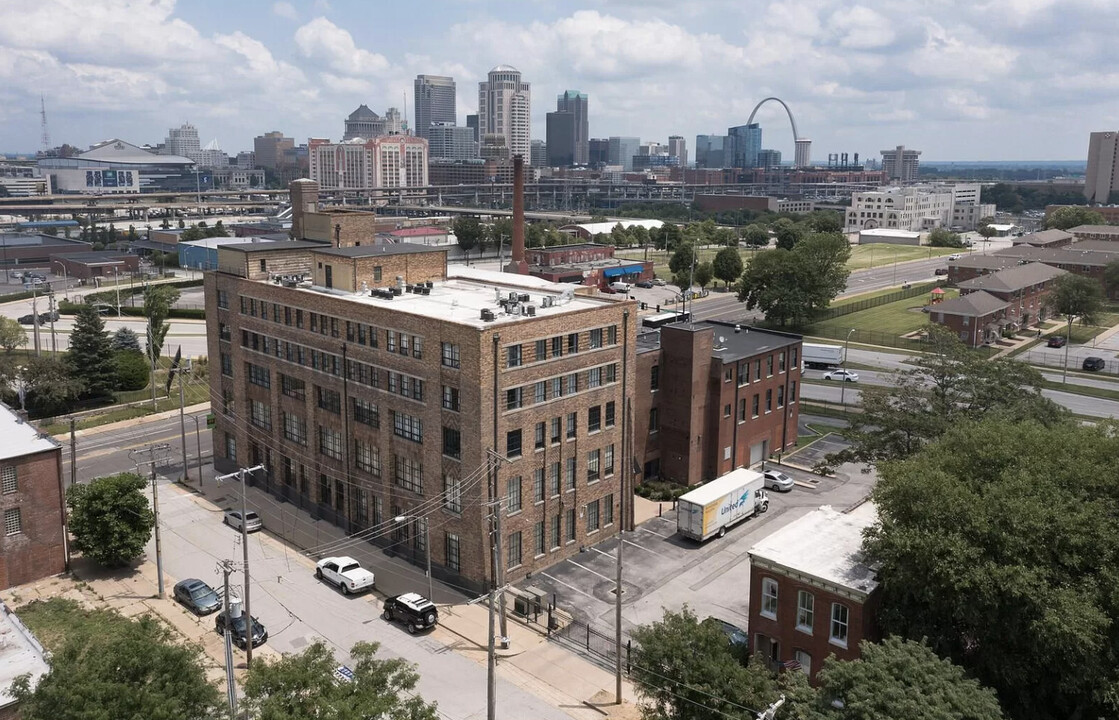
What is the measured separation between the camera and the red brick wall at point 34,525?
5028 centimetres

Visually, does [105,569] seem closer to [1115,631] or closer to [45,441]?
[45,441]

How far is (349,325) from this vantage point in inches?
2175

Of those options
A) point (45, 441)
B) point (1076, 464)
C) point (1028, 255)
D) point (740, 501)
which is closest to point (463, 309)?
point (740, 501)

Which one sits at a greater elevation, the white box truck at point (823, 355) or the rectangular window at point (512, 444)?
the rectangular window at point (512, 444)

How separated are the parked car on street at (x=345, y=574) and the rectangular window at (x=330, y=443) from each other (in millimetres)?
8238

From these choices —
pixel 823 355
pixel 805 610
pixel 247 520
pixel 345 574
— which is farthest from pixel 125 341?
pixel 805 610

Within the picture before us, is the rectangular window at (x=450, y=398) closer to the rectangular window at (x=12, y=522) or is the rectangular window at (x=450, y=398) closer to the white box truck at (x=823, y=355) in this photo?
the rectangular window at (x=12, y=522)

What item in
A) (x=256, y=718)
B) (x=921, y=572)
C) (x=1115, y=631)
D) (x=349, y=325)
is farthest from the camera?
(x=349, y=325)

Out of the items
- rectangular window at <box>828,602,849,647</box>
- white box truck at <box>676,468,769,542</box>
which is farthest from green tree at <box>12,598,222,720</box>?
white box truck at <box>676,468,769,542</box>

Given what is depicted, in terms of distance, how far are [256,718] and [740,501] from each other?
3855 cm

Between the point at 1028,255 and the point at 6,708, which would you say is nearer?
the point at 6,708

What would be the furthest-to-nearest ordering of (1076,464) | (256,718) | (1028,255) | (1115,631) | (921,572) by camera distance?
1. (1028,255)
2. (1076,464)
3. (921,572)
4. (1115,631)
5. (256,718)

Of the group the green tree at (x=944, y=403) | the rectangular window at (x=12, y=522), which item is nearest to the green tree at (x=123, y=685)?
the rectangular window at (x=12, y=522)

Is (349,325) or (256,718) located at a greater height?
(349,325)
